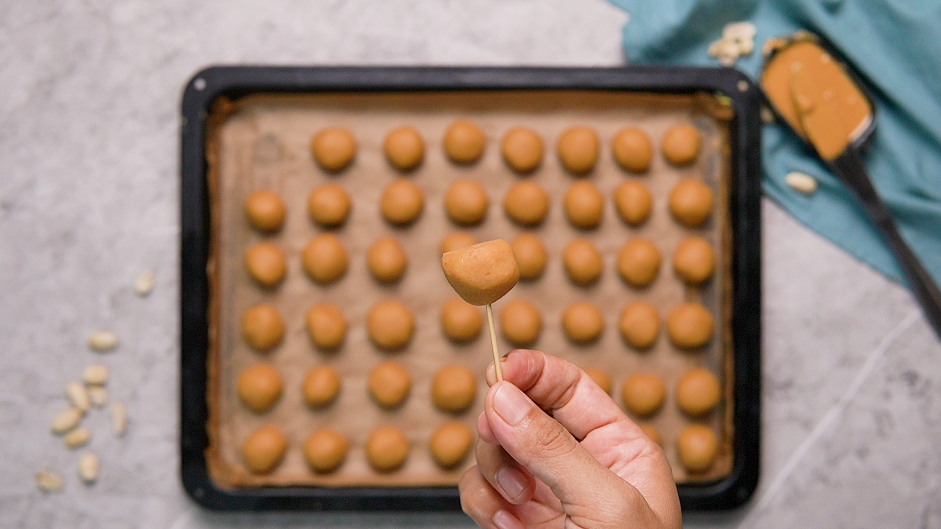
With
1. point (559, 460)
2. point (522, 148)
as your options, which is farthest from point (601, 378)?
point (559, 460)

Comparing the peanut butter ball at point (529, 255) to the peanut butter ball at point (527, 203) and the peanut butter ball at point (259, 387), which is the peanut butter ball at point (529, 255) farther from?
the peanut butter ball at point (259, 387)

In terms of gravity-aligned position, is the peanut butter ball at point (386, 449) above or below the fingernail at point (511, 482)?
below

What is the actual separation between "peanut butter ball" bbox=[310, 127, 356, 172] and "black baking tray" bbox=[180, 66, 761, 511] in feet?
0.23

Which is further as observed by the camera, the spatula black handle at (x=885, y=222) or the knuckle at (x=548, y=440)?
the spatula black handle at (x=885, y=222)

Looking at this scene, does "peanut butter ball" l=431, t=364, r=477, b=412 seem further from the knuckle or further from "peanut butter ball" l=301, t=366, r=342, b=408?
the knuckle

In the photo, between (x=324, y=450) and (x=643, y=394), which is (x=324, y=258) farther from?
(x=643, y=394)

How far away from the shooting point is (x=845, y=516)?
114 cm

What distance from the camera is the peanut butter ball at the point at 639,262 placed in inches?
42.4

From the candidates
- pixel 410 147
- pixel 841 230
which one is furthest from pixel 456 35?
pixel 841 230

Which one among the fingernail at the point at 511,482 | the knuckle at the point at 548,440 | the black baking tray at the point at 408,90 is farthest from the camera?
the black baking tray at the point at 408,90

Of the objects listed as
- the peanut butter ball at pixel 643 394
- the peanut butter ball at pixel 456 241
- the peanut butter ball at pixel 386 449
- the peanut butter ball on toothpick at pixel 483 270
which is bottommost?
the peanut butter ball at pixel 386 449

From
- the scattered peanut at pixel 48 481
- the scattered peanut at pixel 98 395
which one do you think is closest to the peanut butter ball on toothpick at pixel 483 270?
the scattered peanut at pixel 98 395

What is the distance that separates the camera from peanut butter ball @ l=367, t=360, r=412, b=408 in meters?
1.07

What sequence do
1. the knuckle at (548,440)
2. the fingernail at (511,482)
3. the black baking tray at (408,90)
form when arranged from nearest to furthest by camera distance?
the knuckle at (548,440), the fingernail at (511,482), the black baking tray at (408,90)
